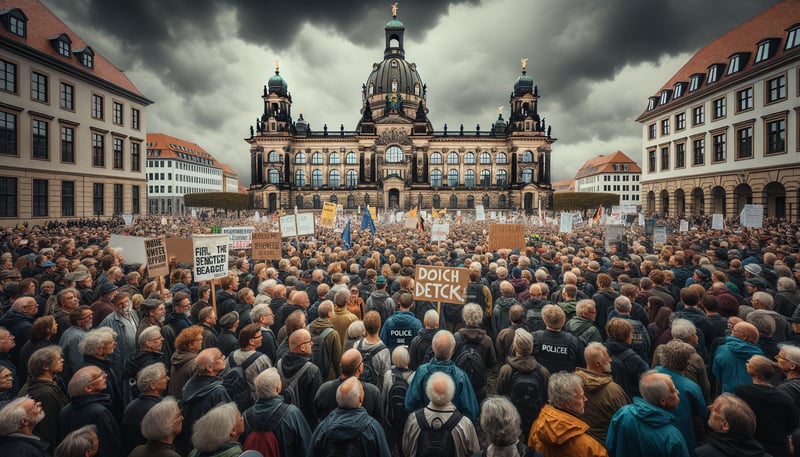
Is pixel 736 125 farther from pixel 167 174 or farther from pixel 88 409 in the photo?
pixel 167 174

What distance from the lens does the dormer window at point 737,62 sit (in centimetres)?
3344

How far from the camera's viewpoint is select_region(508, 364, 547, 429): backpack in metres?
4.20

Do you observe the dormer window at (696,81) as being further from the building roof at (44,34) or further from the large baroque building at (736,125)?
the building roof at (44,34)

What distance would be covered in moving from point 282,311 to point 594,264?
7024 mm

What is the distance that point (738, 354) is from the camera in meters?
4.45

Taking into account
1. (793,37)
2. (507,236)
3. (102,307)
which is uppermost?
(793,37)

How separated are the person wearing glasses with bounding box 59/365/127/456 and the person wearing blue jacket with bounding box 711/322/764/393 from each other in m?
6.73

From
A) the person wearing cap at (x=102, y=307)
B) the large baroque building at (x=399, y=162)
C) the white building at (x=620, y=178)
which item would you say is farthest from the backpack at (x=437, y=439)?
the white building at (x=620, y=178)

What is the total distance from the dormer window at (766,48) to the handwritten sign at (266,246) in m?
41.8

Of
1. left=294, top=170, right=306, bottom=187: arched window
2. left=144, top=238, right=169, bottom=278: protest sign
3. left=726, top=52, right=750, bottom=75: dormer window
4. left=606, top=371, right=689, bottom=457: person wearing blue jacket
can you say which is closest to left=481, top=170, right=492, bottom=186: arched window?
left=294, top=170, right=306, bottom=187: arched window

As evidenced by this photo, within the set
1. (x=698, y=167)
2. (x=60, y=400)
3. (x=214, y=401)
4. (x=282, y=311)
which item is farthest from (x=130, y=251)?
(x=698, y=167)

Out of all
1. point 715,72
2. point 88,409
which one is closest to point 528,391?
point 88,409

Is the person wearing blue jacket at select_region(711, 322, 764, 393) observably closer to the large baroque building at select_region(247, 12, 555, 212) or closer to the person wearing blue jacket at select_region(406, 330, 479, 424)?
the person wearing blue jacket at select_region(406, 330, 479, 424)

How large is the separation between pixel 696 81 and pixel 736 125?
8.18 metres
